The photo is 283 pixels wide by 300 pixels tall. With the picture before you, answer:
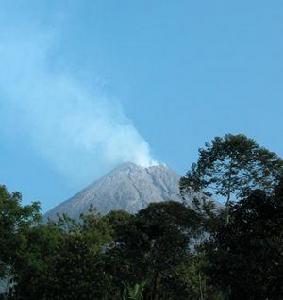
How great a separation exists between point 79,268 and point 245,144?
607 inches

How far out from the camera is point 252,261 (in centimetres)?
2998

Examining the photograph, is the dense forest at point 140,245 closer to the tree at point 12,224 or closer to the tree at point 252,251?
the tree at point 12,224

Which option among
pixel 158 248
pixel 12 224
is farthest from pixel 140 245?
pixel 12 224

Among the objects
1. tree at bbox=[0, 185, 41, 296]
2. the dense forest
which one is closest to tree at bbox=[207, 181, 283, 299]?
the dense forest

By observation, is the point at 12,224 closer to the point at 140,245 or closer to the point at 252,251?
the point at 140,245

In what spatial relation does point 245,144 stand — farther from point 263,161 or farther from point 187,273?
point 187,273

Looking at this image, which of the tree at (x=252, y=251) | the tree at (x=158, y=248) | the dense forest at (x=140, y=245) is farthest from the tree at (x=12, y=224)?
the tree at (x=252, y=251)

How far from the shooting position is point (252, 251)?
1194 inches

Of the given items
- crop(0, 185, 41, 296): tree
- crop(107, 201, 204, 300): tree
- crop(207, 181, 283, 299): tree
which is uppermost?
crop(0, 185, 41, 296): tree

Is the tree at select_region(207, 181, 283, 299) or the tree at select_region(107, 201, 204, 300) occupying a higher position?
the tree at select_region(107, 201, 204, 300)

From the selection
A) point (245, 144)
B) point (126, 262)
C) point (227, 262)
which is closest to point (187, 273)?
point (126, 262)

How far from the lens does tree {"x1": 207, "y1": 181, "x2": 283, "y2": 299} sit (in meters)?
29.4

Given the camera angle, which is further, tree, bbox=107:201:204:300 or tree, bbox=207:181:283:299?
tree, bbox=107:201:204:300

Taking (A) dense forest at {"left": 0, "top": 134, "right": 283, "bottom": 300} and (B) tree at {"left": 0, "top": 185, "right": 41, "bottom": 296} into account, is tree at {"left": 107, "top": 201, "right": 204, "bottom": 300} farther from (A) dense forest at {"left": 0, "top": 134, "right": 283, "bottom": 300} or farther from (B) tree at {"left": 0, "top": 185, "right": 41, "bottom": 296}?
(B) tree at {"left": 0, "top": 185, "right": 41, "bottom": 296}
